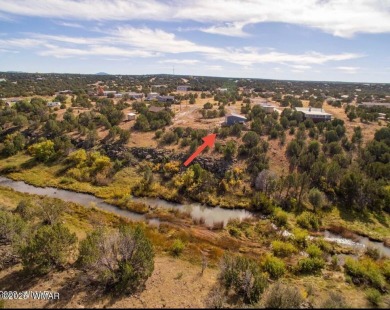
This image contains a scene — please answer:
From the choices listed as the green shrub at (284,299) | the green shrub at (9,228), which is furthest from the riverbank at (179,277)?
the green shrub at (9,228)

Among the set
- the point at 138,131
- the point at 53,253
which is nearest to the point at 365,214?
the point at 53,253

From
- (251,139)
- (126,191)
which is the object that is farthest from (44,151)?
(251,139)

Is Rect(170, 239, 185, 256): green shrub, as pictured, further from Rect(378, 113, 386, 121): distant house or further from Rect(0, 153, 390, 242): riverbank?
Rect(378, 113, 386, 121): distant house

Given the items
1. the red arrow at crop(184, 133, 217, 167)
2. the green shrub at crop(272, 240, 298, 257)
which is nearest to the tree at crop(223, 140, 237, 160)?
the red arrow at crop(184, 133, 217, 167)

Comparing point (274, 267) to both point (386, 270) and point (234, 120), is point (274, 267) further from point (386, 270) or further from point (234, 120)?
point (234, 120)

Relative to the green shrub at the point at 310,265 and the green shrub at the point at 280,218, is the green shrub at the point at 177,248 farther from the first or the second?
the green shrub at the point at 280,218

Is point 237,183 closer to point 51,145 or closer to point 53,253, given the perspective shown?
point 53,253
